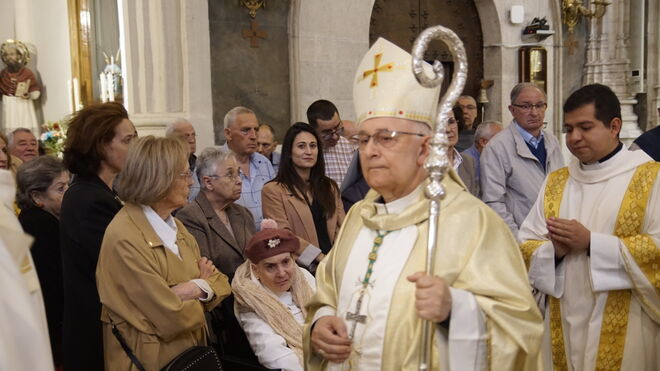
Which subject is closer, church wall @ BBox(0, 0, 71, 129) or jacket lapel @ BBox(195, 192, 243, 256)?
jacket lapel @ BBox(195, 192, 243, 256)

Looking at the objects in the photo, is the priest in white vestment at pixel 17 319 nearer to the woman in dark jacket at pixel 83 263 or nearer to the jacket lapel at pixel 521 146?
the woman in dark jacket at pixel 83 263

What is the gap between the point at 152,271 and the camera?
309 cm

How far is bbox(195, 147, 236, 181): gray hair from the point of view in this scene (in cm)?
431

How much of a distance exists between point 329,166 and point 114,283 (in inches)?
113

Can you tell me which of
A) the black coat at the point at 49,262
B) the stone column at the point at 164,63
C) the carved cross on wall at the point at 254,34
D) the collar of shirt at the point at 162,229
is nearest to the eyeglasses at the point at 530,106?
the collar of shirt at the point at 162,229

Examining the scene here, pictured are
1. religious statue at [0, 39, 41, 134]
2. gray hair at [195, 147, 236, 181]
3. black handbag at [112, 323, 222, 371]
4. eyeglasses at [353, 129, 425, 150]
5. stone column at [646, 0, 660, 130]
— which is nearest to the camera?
eyeglasses at [353, 129, 425, 150]

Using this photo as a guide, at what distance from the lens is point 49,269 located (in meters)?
3.98

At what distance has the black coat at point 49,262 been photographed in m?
3.97

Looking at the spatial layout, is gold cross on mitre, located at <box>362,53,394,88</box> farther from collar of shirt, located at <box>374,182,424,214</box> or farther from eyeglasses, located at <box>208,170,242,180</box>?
eyeglasses, located at <box>208,170,242,180</box>

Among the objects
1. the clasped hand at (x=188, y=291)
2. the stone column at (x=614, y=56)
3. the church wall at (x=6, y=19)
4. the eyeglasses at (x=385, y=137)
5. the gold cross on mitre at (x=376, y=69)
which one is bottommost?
the clasped hand at (x=188, y=291)

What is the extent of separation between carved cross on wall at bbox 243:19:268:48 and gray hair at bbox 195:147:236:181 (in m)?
4.38

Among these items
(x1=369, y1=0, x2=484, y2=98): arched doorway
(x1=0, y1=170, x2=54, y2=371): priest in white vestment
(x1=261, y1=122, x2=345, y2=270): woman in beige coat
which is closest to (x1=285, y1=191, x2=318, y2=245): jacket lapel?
(x1=261, y1=122, x2=345, y2=270): woman in beige coat

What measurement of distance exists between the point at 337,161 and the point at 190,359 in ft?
9.76

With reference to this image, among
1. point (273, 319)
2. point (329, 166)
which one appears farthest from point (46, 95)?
point (273, 319)
